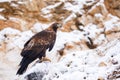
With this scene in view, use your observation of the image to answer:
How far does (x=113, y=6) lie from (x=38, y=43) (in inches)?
296

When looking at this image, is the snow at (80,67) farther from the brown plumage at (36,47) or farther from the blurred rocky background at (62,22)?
the blurred rocky background at (62,22)

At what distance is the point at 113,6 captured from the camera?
53.2 ft

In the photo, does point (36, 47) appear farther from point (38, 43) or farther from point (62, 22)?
point (62, 22)

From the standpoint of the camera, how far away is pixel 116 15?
629 inches

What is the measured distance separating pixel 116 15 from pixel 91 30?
5.68 ft

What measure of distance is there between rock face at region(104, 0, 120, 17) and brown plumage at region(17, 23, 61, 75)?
6516 mm

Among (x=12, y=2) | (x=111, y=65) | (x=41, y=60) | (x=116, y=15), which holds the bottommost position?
(x=116, y=15)

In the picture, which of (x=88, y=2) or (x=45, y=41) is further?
(x=88, y=2)

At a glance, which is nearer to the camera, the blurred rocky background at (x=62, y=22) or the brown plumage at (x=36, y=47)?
the brown plumage at (x=36, y=47)

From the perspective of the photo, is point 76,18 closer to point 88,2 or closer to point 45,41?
point 88,2

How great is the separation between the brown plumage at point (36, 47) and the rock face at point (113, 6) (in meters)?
6.52

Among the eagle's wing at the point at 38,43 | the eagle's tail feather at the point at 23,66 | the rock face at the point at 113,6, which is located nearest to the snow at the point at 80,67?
the eagle's tail feather at the point at 23,66

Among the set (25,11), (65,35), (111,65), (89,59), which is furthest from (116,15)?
(111,65)

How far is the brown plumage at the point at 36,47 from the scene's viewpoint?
355 inches
